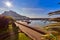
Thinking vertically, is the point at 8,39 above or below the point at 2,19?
below

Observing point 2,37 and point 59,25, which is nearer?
point 59,25

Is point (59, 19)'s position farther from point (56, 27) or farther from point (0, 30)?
point (0, 30)

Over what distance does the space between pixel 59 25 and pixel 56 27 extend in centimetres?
5

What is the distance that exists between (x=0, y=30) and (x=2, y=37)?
0.08 m

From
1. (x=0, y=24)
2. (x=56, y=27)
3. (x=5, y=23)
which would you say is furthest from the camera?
(x=5, y=23)

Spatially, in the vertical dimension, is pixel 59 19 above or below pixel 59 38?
above

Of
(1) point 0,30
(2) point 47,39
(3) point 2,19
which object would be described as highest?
(3) point 2,19

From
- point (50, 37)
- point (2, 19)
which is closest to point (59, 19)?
point (50, 37)

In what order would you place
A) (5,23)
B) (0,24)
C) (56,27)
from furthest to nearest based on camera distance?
(5,23), (0,24), (56,27)

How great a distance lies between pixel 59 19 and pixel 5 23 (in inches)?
22.5

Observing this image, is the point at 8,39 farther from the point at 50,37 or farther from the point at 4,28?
the point at 50,37

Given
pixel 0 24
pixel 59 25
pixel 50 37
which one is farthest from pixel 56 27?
pixel 0 24

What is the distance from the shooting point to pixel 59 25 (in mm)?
1134

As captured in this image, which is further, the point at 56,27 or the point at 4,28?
the point at 4,28
